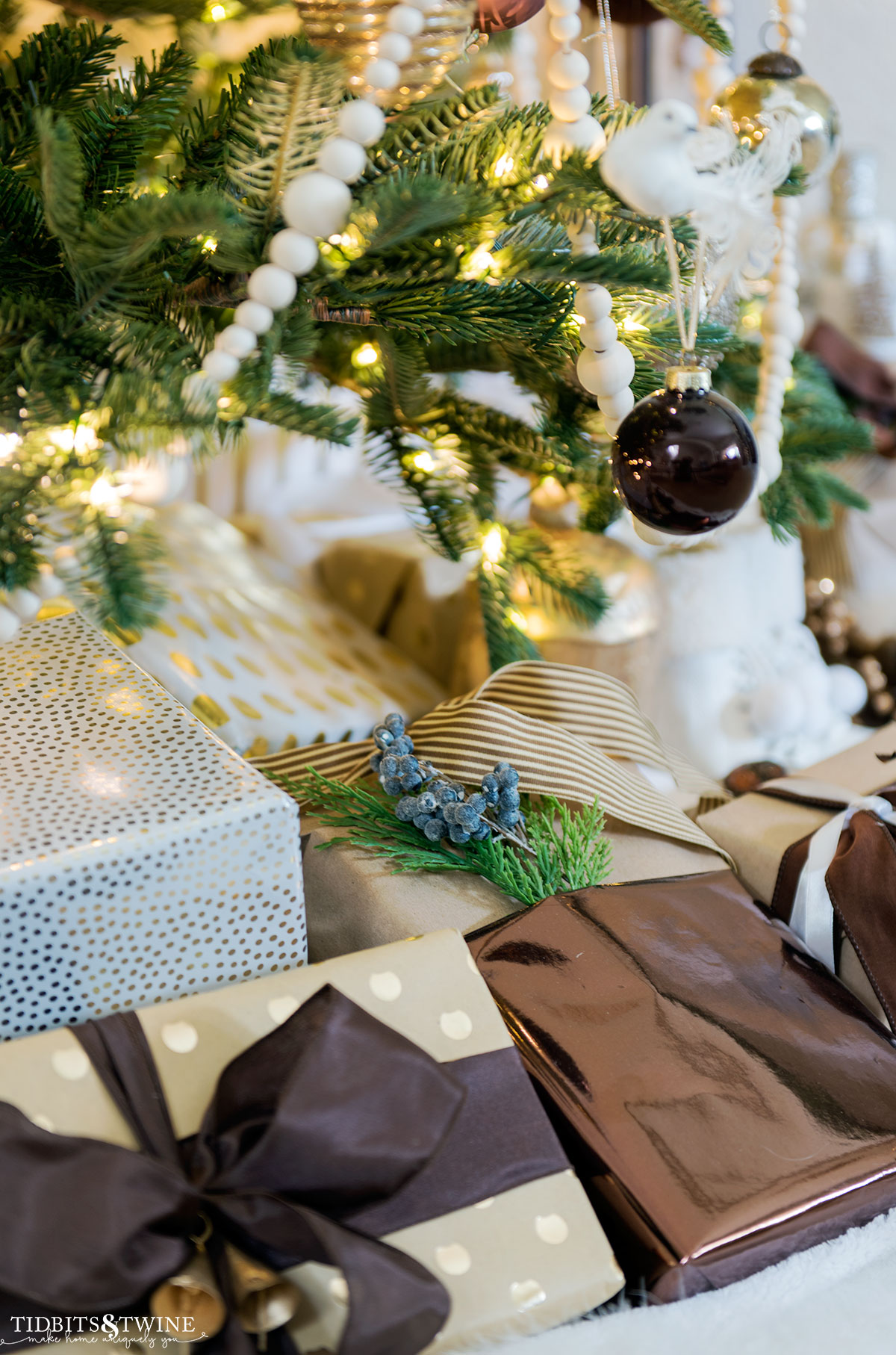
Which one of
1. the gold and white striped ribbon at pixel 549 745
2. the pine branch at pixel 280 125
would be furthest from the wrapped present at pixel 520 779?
the pine branch at pixel 280 125

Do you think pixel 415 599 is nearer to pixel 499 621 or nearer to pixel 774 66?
pixel 499 621

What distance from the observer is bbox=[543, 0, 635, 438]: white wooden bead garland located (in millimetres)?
417

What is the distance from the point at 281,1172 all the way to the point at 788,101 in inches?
23.0

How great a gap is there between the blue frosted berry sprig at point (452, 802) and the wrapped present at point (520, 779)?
15 mm

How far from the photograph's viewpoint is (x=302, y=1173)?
1.02ft

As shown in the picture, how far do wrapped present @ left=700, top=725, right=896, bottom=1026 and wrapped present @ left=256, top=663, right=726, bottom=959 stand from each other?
3 centimetres

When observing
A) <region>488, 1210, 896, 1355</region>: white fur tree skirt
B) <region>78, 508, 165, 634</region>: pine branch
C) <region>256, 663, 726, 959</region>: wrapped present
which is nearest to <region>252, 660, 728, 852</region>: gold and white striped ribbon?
<region>256, 663, 726, 959</region>: wrapped present

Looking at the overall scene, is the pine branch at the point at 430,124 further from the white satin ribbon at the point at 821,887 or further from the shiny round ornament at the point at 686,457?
the white satin ribbon at the point at 821,887

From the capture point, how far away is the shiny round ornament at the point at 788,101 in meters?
Answer: 0.60

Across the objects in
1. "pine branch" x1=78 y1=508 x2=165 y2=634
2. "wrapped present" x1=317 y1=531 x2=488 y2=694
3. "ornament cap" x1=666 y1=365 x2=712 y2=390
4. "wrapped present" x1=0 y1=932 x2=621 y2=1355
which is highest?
"ornament cap" x1=666 y1=365 x2=712 y2=390

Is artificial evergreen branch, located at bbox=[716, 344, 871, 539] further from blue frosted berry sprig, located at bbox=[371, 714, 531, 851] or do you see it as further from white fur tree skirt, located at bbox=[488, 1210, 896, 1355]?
white fur tree skirt, located at bbox=[488, 1210, 896, 1355]

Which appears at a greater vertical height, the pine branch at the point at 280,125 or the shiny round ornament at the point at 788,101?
the pine branch at the point at 280,125

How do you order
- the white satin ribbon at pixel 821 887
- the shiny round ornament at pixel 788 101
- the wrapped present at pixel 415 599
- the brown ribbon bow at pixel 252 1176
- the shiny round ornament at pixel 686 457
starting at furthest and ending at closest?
the wrapped present at pixel 415 599
the shiny round ornament at pixel 788 101
the white satin ribbon at pixel 821 887
the shiny round ornament at pixel 686 457
the brown ribbon bow at pixel 252 1176

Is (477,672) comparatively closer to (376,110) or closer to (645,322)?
(645,322)
